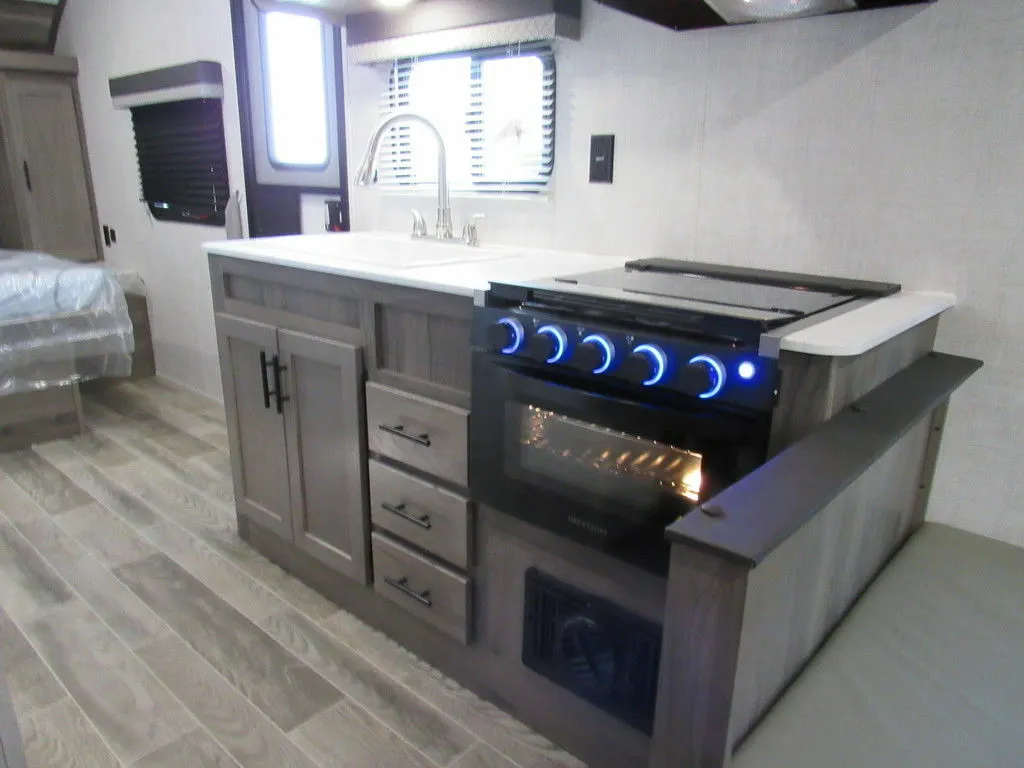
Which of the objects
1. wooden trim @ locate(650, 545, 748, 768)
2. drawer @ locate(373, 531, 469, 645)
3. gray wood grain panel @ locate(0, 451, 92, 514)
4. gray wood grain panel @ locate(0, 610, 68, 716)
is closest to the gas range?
drawer @ locate(373, 531, 469, 645)

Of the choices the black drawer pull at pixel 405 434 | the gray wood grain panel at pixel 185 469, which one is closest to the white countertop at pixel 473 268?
the black drawer pull at pixel 405 434

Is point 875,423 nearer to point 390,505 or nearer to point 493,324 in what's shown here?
point 493,324

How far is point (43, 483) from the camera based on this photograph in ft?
9.77

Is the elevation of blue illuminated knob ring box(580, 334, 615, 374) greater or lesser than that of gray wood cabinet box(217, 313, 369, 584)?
greater

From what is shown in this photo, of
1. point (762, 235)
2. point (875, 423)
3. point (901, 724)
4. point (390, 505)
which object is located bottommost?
point (390, 505)

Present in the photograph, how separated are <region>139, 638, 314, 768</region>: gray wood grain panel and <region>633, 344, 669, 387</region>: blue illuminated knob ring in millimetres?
1166

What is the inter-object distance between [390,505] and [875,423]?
118cm

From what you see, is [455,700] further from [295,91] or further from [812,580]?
[295,91]

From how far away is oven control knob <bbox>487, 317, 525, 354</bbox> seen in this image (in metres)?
1.39

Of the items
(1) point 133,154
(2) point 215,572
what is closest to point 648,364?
(2) point 215,572

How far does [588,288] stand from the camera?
1.39 metres

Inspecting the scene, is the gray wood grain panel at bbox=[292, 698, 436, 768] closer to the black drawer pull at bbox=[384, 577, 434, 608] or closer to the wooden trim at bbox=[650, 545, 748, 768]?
the black drawer pull at bbox=[384, 577, 434, 608]

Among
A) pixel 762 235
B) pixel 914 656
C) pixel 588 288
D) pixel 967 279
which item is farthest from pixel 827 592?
pixel 762 235

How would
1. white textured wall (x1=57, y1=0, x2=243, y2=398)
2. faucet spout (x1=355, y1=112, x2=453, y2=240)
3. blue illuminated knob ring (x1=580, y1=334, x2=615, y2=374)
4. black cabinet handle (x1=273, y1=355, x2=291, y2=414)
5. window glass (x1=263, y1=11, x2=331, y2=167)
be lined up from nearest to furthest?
blue illuminated knob ring (x1=580, y1=334, x2=615, y2=374)
black cabinet handle (x1=273, y1=355, x2=291, y2=414)
faucet spout (x1=355, y1=112, x2=453, y2=240)
window glass (x1=263, y1=11, x2=331, y2=167)
white textured wall (x1=57, y1=0, x2=243, y2=398)
